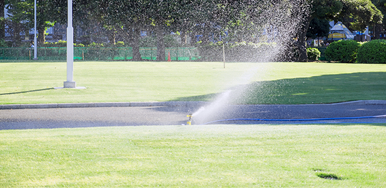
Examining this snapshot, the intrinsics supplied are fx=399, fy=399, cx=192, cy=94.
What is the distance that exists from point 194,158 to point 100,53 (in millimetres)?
43809

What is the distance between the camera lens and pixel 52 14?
45.4 meters

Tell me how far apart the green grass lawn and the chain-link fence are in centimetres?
3919

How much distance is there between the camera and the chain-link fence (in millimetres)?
45656

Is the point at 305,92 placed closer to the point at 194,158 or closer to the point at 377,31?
the point at 194,158

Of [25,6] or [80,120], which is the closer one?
[80,120]

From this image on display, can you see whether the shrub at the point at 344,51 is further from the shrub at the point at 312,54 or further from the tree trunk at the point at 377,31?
the tree trunk at the point at 377,31

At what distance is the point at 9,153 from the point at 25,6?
1951 inches

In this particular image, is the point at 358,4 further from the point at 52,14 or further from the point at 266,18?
the point at 52,14

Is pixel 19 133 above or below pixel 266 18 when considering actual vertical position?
below

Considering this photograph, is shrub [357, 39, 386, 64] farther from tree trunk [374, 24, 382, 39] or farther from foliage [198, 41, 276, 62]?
tree trunk [374, 24, 382, 39]

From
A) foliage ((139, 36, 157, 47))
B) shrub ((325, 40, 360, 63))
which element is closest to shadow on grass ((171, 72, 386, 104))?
shrub ((325, 40, 360, 63))

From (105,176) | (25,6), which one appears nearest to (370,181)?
(105,176)

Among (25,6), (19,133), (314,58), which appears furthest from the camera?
(25,6)

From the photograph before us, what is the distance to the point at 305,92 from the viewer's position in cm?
1555
